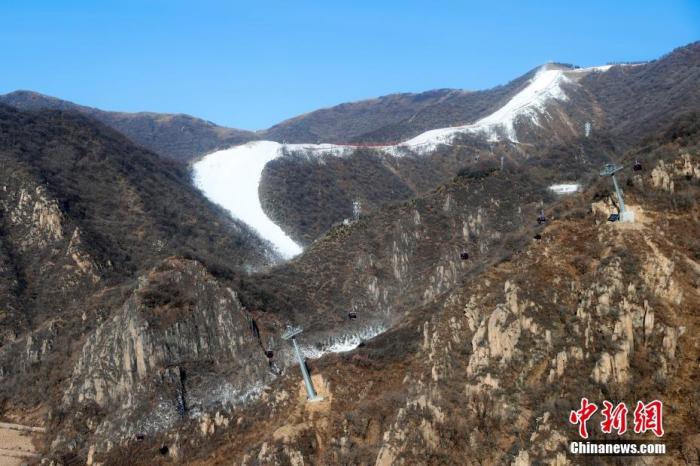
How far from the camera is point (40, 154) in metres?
81.8

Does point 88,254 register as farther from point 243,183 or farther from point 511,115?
point 511,115

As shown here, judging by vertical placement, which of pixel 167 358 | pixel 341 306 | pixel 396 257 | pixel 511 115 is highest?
pixel 511 115

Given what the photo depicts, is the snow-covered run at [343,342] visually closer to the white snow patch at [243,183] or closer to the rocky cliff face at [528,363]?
the rocky cliff face at [528,363]

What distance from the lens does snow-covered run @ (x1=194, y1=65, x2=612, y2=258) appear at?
290ft

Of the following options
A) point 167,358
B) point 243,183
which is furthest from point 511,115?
point 167,358

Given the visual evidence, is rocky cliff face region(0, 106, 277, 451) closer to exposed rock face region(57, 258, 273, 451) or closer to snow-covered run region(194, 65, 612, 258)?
exposed rock face region(57, 258, 273, 451)

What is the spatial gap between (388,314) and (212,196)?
51.1 meters

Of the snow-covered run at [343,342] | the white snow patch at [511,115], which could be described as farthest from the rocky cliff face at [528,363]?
the white snow patch at [511,115]

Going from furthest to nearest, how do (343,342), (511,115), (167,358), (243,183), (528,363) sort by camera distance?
(511,115) < (243,183) < (343,342) < (167,358) < (528,363)

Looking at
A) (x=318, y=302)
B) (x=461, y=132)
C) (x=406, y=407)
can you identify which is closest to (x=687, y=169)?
(x=406, y=407)

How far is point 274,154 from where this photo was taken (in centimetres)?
10838

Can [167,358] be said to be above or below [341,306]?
below

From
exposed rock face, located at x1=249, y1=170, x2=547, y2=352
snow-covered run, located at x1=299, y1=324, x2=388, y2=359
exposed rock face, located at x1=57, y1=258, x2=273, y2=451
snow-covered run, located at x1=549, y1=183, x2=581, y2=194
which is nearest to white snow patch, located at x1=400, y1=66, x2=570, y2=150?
snow-covered run, located at x1=549, y1=183, x2=581, y2=194

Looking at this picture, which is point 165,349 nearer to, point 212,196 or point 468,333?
point 468,333
